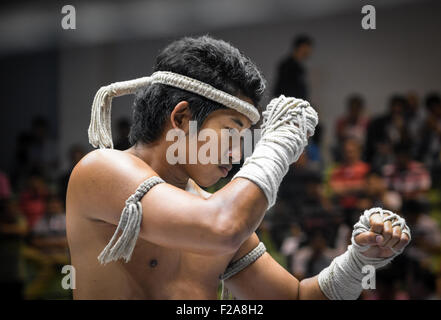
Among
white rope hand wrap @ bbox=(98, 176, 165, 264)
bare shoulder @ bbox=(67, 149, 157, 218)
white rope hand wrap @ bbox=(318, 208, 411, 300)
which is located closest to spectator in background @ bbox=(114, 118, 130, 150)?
bare shoulder @ bbox=(67, 149, 157, 218)

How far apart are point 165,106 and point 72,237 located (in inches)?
17.7

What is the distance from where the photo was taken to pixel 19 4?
348cm

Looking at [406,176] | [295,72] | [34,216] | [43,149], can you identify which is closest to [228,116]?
[295,72]

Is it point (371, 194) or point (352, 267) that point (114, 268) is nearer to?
point (352, 267)

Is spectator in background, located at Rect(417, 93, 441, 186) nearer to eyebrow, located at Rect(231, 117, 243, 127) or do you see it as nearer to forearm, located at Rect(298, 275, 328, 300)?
forearm, located at Rect(298, 275, 328, 300)

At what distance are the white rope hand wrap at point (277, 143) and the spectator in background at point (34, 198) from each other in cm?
258

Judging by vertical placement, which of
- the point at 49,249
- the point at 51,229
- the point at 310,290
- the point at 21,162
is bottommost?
the point at 310,290

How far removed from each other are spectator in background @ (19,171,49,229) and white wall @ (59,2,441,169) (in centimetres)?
72

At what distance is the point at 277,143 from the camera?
157 cm

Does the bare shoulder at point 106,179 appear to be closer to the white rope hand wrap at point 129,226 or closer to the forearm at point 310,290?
the white rope hand wrap at point 129,226

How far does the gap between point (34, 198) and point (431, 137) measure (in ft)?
8.71
